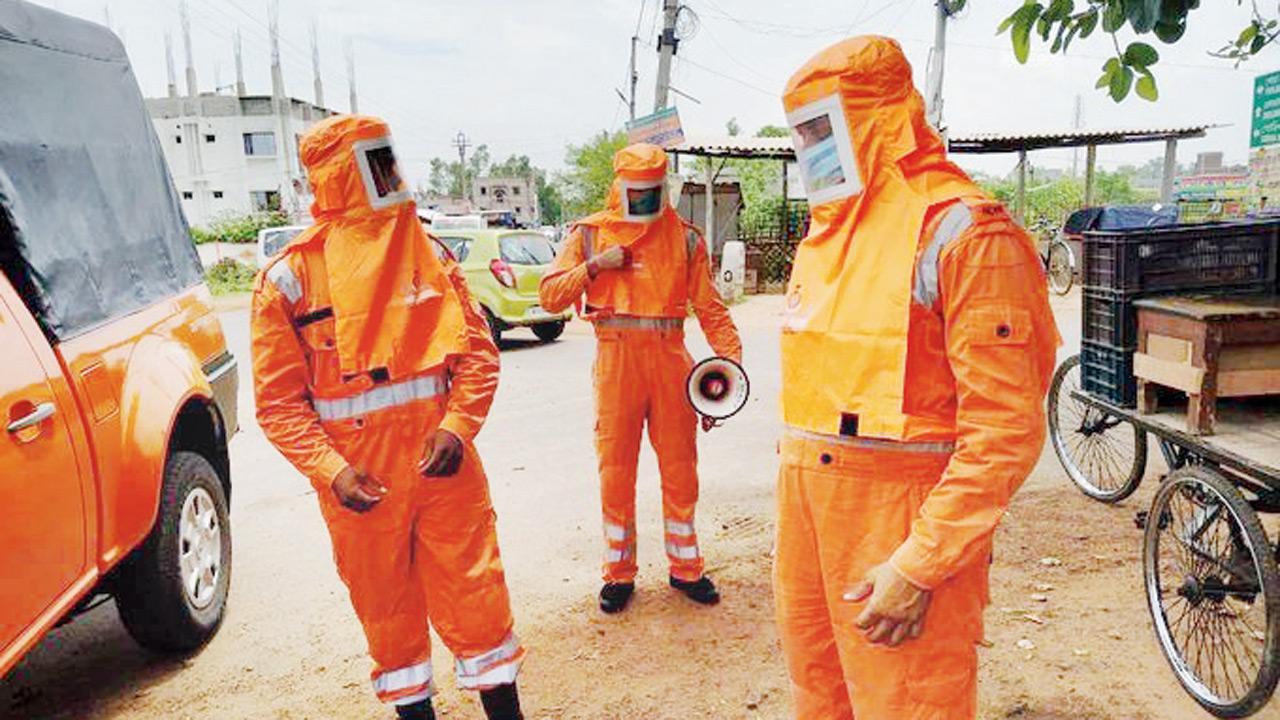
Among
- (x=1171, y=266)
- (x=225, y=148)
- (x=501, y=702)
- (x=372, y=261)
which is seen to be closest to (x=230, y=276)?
(x=225, y=148)

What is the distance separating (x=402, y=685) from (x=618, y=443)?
1.49 m

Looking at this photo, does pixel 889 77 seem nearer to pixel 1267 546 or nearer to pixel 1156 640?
pixel 1267 546

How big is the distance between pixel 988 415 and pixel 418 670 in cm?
210

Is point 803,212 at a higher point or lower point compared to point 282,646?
higher

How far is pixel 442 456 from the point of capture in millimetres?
2762

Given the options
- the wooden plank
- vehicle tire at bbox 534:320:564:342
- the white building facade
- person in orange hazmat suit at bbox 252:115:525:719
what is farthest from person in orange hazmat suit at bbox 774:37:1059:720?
the white building facade

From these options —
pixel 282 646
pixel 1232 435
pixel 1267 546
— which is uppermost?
pixel 1232 435

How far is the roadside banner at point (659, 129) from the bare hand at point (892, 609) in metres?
6.39

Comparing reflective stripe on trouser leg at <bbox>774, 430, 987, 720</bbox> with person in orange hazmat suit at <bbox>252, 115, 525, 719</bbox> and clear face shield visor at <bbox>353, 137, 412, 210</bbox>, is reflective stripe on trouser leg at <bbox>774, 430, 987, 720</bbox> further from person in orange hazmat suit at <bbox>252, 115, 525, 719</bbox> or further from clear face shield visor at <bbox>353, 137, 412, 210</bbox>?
clear face shield visor at <bbox>353, 137, 412, 210</bbox>

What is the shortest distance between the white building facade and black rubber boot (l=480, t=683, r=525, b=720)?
48142 mm

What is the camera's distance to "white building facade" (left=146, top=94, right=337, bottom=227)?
4734 cm

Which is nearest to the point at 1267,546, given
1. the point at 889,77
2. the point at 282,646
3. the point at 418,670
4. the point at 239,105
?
the point at 889,77

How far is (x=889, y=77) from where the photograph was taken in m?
1.92

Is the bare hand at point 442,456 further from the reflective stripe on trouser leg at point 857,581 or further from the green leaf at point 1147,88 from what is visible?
the green leaf at point 1147,88
